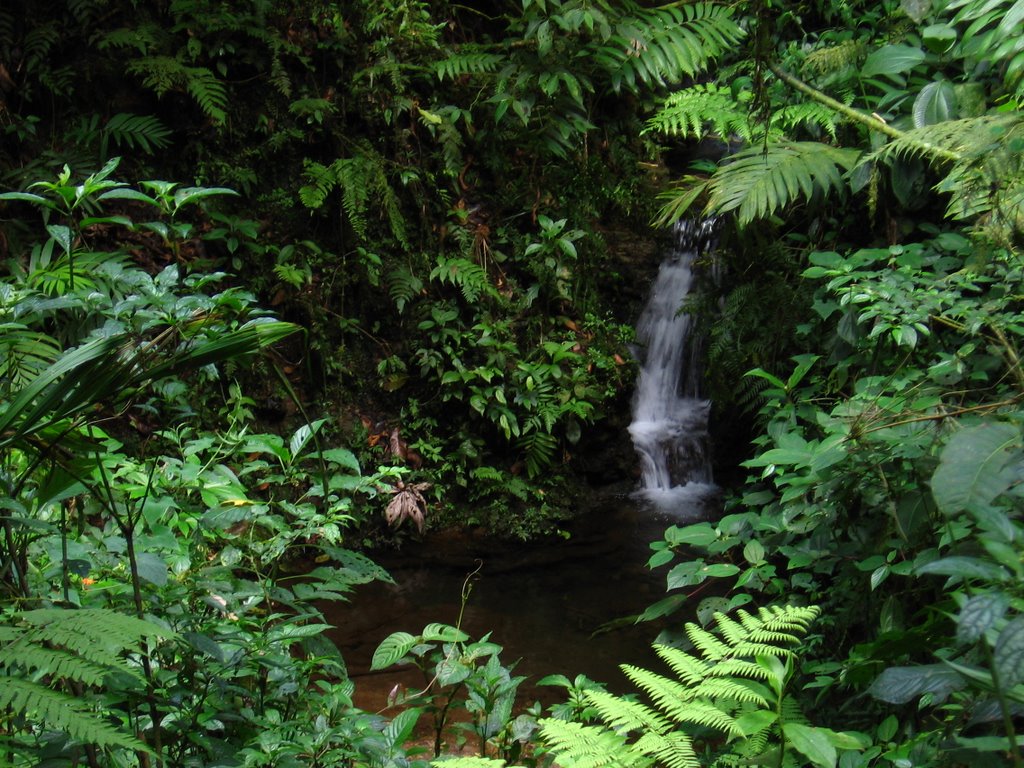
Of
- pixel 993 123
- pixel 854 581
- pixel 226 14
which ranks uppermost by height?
pixel 226 14

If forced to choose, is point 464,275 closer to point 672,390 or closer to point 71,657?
point 672,390

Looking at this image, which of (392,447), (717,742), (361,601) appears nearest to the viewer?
(717,742)

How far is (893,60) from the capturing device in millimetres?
3963

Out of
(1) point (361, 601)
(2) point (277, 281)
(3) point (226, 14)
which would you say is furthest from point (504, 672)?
(3) point (226, 14)

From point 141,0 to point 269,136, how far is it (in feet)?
3.60

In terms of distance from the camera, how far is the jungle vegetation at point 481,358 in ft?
4.90

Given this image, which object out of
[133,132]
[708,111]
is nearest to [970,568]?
[708,111]

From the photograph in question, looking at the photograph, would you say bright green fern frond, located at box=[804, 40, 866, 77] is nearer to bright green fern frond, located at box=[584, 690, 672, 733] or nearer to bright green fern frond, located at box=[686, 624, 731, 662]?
bright green fern frond, located at box=[686, 624, 731, 662]

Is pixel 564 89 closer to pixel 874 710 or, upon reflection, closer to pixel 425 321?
pixel 425 321

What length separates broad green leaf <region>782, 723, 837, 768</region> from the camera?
1463 mm

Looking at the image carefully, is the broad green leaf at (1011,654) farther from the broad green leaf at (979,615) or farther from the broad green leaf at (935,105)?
the broad green leaf at (935,105)

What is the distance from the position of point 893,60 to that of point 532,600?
368cm

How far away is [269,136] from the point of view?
504 cm

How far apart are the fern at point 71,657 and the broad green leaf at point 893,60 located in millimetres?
4333
